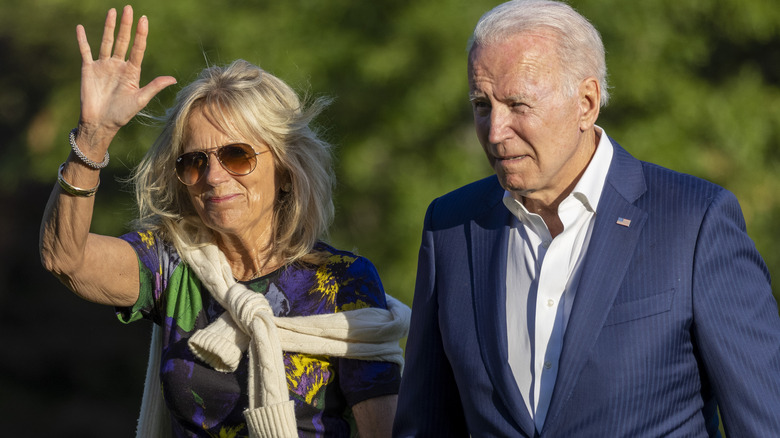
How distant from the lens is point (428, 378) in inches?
106

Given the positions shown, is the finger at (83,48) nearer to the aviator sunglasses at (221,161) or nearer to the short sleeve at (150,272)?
the aviator sunglasses at (221,161)

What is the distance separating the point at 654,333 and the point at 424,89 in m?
3.97

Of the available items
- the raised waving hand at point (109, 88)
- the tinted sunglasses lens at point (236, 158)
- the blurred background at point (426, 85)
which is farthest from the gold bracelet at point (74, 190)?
the blurred background at point (426, 85)

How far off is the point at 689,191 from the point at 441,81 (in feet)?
12.4

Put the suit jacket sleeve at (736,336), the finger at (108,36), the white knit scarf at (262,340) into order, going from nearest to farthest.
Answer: the suit jacket sleeve at (736,336), the finger at (108,36), the white knit scarf at (262,340)

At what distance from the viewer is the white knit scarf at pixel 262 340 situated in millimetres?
2906

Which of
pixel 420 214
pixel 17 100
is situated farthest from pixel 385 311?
pixel 17 100

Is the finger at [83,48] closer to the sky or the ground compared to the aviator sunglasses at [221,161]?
closer to the sky

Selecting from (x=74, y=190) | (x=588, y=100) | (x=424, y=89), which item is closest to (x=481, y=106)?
(x=588, y=100)

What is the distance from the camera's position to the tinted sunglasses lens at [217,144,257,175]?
3.05 meters

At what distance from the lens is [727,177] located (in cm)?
623

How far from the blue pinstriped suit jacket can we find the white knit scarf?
1.84 feet

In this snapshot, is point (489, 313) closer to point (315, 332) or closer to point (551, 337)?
point (551, 337)

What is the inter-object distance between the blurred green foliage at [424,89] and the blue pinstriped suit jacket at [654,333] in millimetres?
3565
